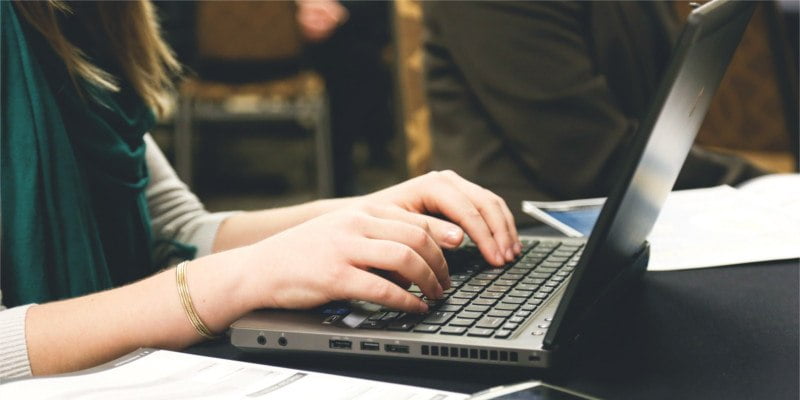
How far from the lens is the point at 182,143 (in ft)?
11.5

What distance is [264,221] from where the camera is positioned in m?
0.92

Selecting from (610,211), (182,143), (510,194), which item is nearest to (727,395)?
(610,211)

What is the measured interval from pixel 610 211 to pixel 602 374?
0.11m

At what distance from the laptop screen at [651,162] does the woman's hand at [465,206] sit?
4.7 inches

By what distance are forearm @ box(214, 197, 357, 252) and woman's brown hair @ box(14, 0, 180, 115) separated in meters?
0.20

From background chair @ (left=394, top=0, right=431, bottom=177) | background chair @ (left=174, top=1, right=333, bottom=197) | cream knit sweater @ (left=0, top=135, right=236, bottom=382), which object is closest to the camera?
cream knit sweater @ (left=0, top=135, right=236, bottom=382)

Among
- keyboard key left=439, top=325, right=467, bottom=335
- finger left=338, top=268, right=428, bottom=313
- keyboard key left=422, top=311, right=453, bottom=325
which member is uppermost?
finger left=338, top=268, right=428, bottom=313

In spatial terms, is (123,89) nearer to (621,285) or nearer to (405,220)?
(405,220)

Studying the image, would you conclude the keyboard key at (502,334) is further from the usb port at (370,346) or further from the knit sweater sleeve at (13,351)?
the knit sweater sleeve at (13,351)

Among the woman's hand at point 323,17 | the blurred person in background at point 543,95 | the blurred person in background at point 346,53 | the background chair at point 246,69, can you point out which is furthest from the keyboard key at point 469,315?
the woman's hand at point 323,17

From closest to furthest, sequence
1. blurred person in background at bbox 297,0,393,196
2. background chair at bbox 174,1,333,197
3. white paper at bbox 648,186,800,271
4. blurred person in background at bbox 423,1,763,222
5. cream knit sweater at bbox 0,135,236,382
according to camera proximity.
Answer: white paper at bbox 648,186,800,271
cream knit sweater at bbox 0,135,236,382
blurred person in background at bbox 423,1,763,222
background chair at bbox 174,1,333,197
blurred person in background at bbox 297,0,393,196

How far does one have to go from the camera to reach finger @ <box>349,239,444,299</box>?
57cm

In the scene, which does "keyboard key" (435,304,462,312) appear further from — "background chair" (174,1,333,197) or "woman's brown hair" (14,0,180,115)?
"background chair" (174,1,333,197)

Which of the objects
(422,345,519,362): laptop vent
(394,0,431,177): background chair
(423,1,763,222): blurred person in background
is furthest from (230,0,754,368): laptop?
(394,0,431,177): background chair
